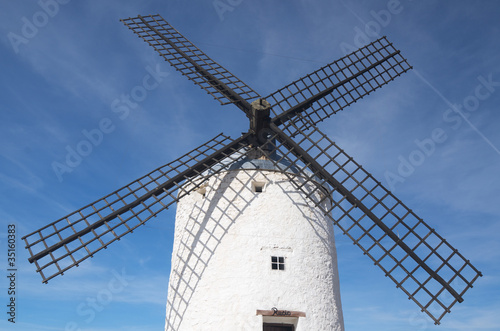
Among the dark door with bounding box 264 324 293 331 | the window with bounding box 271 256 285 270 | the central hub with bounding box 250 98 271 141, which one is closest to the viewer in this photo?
the dark door with bounding box 264 324 293 331

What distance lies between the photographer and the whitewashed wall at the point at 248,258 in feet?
26.2

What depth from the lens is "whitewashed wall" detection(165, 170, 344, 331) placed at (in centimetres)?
797

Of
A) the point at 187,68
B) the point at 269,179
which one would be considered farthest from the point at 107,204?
the point at 187,68

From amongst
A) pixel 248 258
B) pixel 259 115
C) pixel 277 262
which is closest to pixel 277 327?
pixel 277 262

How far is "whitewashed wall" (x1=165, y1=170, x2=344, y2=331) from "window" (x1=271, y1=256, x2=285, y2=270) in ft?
0.27

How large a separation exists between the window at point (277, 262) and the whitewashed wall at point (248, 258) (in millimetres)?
81

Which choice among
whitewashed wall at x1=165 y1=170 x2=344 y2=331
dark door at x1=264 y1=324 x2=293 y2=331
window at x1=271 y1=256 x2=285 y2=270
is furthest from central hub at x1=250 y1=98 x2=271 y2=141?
dark door at x1=264 y1=324 x2=293 y2=331

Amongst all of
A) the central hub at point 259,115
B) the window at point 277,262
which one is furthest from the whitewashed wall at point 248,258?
the central hub at point 259,115

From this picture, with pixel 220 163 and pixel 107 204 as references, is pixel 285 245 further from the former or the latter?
Result: pixel 107 204

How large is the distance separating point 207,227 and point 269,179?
1951 millimetres

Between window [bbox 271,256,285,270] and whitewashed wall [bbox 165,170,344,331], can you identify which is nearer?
whitewashed wall [bbox 165,170,344,331]

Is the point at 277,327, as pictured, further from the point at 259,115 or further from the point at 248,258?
the point at 259,115

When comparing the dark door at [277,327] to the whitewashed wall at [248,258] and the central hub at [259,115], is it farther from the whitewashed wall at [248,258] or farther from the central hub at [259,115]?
the central hub at [259,115]

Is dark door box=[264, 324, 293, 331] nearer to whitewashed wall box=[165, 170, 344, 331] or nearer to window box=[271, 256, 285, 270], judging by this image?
whitewashed wall box=[165, 170, 344, 331]
